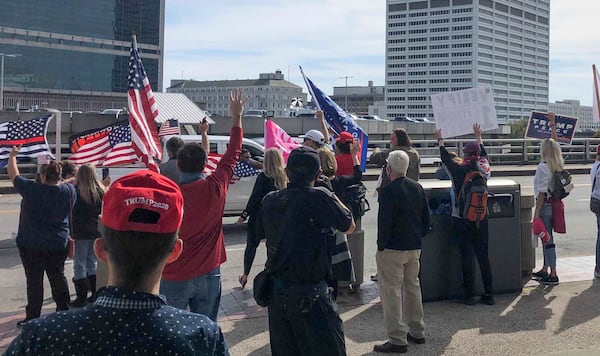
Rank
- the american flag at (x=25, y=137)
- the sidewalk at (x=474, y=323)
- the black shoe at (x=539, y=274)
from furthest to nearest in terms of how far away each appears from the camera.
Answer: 1. the american flag at (x=25, y=137)
2. the black shoe at (x=539, y=274)
3. the sidewalk at (x=474, y=323)

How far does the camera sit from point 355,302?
719 cm

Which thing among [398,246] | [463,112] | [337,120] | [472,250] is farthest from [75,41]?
[398,246]

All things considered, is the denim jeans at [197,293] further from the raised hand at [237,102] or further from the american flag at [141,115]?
the american flag at [141,115]

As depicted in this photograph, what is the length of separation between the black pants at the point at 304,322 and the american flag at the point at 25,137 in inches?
217

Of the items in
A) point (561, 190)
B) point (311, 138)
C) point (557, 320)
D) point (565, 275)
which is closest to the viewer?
point (557, 320)

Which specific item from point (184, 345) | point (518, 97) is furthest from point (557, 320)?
point (518, 97)

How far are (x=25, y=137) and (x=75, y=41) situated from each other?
12772cm

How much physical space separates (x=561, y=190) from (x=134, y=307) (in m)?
6.74

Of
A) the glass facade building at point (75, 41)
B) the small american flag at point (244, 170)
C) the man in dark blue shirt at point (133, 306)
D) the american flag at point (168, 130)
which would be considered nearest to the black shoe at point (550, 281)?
the small american flag at point (244, 170)

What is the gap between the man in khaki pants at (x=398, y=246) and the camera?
18.4 ft

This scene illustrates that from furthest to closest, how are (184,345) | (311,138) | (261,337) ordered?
(311,138) → (261,337) → (184,345)

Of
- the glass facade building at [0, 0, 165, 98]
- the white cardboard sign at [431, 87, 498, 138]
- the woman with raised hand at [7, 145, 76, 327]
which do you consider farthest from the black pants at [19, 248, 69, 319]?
the glass facade building at [0, 0, 165, 98]

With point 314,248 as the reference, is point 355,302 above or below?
below

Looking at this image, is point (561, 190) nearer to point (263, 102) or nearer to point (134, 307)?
point (134, 307)
